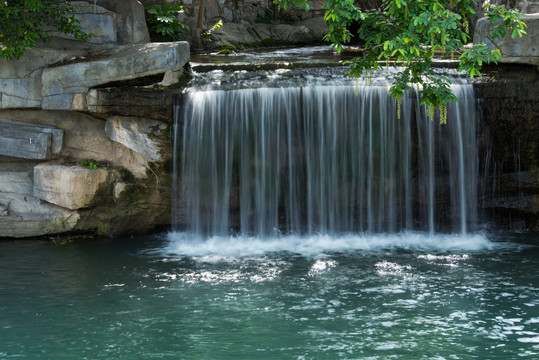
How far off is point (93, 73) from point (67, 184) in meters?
1.91

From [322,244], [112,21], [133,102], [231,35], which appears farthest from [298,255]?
[231,35]

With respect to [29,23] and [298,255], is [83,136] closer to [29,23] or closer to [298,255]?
[29,23]

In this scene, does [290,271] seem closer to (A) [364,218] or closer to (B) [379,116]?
(A) [364,218]

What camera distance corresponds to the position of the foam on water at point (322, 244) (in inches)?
405

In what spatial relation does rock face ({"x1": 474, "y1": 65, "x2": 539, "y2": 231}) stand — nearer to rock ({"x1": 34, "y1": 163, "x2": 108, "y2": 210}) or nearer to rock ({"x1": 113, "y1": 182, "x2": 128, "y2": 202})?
rock ({"x1": 113, "y1": 182, "x2": 128, "y2": 202})

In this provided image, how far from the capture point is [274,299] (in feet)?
26.4

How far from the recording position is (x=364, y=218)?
1127 centimetres

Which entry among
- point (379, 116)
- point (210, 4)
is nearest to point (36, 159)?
point (379, 116)

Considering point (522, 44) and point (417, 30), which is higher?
point (522, 44)

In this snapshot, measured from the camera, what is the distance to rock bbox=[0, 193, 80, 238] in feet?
36.8

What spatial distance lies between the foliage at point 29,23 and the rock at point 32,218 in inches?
96.4

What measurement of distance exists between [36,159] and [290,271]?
17.0 ft

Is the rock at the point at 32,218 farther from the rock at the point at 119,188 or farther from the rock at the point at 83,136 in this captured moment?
the rock at the point at 83,136

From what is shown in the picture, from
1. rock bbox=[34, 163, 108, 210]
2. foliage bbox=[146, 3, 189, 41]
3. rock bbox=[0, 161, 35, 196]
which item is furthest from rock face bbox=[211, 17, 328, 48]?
rock bbox=[0, 161, 35, 196]
